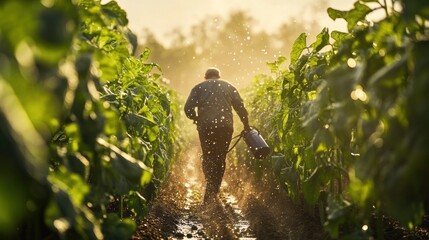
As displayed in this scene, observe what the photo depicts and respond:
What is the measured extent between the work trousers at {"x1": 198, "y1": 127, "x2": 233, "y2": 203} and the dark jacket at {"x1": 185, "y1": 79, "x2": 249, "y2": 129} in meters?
0.11

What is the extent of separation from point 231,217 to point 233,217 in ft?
0.12

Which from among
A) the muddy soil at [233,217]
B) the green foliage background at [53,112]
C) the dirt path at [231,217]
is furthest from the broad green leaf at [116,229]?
the dirt path at [231,217]

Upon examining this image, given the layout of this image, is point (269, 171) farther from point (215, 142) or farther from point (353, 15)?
point (353, 15)

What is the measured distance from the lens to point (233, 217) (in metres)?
6.19

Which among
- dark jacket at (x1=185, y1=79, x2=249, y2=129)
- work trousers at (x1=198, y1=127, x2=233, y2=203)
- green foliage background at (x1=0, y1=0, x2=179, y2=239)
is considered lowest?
green foliage background at (x1=0, y1=0, x2=179, y2=239)

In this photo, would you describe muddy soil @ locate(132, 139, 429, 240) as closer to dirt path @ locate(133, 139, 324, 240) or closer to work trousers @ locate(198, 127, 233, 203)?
dirt path @ locate(133, 139, 324, 240)

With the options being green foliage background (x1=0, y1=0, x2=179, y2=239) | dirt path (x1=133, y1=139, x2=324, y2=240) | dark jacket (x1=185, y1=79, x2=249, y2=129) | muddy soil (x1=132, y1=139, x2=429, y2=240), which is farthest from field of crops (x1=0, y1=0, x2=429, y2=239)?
dark jacket (x1=185, y1=79, x2=249, y2=129)

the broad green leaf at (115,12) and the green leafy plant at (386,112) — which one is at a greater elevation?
the broad green leaf at (115,12)

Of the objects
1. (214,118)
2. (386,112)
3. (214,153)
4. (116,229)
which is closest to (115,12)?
(116,229)

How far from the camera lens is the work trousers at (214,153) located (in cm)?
748

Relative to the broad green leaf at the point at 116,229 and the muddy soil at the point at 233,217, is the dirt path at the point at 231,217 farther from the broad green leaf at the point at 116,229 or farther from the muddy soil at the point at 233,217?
the broad green leaf at the point at 116,229

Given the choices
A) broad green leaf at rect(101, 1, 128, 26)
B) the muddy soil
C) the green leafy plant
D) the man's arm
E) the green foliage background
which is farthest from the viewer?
the man's arm

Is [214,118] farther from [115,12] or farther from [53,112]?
[53,112]

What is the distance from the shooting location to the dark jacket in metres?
7.43
